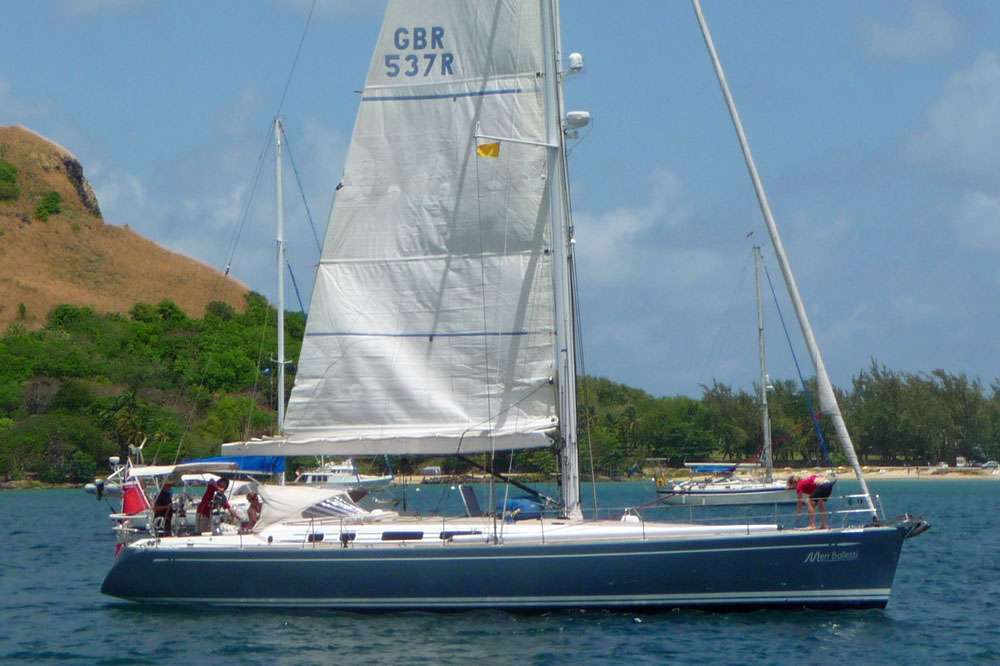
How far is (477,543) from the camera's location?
19891 millimetres

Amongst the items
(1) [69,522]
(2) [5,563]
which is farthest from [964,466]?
(2) [5,563]

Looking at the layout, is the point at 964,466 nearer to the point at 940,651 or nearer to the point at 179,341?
the point at 179,341

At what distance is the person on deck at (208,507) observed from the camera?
21859 millimetres

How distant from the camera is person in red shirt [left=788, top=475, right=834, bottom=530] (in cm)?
2002

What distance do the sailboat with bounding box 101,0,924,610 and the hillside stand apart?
328ft

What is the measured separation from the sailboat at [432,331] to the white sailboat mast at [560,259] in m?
0.03

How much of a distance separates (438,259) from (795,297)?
6.10 metres

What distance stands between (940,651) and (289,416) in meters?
11.3

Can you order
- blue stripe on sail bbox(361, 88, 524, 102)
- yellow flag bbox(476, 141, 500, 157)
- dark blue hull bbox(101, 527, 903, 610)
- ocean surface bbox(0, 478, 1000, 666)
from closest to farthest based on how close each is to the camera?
ocean surface bbox(0, 478, 1000, 666)
dark blue hull bbox(101, 527, 903, 610)
yellow flag bbox(476, 141, 500, 157)
blue stripe on sail bbox(361, 88, 524, 102)

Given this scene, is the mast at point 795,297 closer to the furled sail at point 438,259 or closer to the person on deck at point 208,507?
the furled sail at point 438,259

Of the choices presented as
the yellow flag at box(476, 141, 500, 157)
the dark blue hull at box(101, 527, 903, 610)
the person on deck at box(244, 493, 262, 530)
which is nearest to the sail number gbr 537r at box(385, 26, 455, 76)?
the yellow flag at box(476, 141, 500, 157)

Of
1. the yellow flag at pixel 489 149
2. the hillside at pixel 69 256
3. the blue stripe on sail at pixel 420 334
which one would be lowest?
the blue stripe on sail at pixel 420 334

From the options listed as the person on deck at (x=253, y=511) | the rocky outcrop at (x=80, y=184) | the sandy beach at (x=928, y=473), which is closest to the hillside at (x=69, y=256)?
the rocky outcrop at (x=80, y=184)

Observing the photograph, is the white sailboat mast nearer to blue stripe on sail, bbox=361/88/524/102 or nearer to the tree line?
blue stripe on sail, bbox=361/88/524/102
